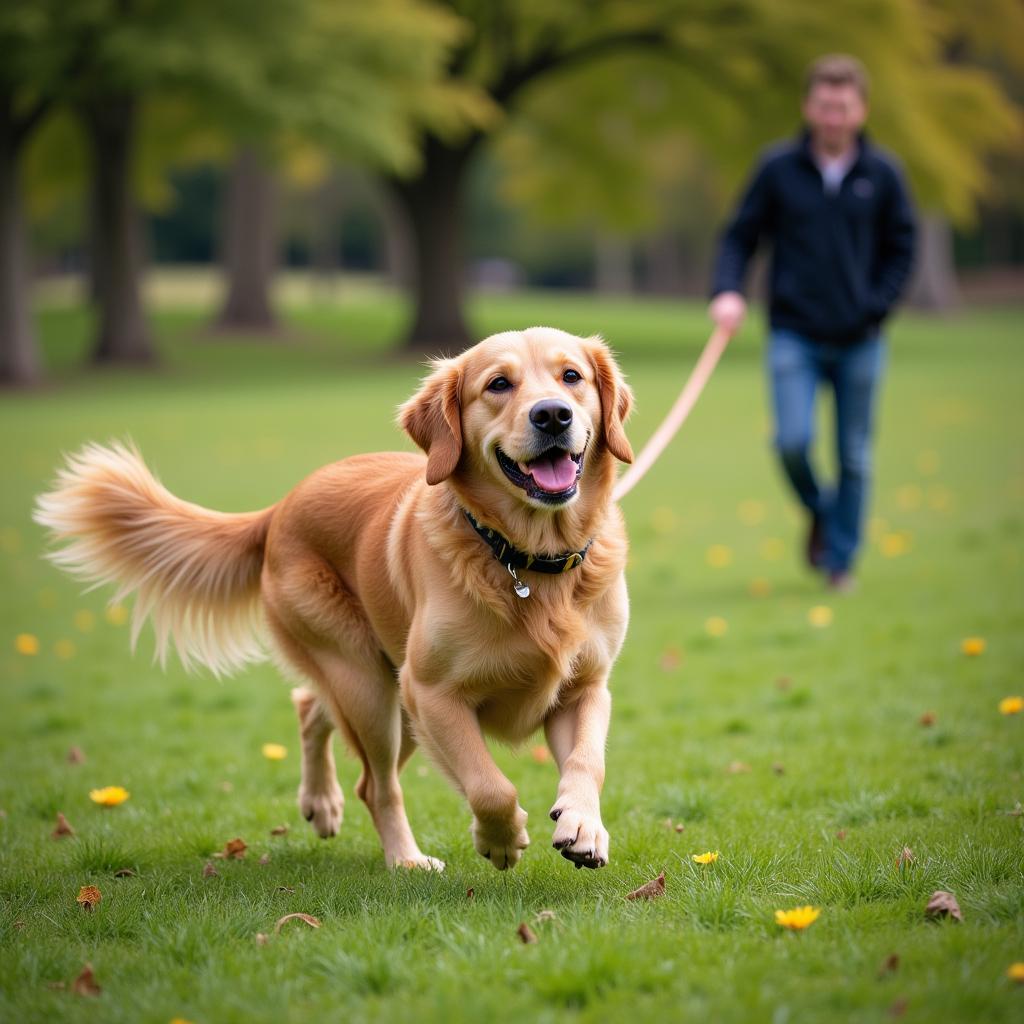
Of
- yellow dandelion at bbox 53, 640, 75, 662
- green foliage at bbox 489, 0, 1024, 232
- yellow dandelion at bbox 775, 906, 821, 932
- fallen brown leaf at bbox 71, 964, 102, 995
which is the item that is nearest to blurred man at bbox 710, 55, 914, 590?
yellow dandelion at bbox 53, 640, 75, 662

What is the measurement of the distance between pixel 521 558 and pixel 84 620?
6861mm

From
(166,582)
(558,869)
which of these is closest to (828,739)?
(558,869)

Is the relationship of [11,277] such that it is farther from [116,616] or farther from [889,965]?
[889,965]

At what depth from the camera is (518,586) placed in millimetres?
4195

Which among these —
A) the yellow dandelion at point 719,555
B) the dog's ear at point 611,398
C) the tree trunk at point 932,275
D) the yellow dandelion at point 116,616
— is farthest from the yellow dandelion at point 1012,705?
the tree trunk at point 932,275

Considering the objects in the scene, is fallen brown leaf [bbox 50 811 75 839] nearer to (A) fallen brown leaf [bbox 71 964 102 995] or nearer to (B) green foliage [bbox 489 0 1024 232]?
(A) fallen brown leaf [bbox 71 964 102 995]

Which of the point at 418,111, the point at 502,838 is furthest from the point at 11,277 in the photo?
the point at 502,838

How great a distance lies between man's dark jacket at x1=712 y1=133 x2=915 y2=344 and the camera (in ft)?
28.2

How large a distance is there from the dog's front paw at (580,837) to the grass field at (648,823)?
0.42 ft

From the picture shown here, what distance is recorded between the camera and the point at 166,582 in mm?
5309

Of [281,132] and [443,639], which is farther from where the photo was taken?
[281,132]

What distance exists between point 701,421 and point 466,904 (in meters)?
17.5

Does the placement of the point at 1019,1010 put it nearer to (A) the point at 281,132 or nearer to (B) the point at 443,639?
(B) the point at 443,639

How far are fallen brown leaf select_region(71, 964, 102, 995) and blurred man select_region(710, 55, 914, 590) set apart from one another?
20.1 ft
